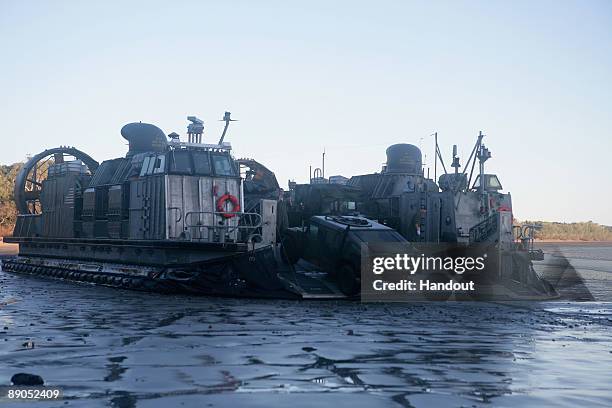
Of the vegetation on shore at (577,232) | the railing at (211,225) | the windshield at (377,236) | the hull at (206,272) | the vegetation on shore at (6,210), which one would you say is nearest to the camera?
the hull at (206,272)

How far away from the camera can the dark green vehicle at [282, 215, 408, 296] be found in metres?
18.0

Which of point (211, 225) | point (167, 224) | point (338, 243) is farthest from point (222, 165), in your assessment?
point (338, 243)

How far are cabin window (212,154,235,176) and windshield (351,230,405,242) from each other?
4.75 meters

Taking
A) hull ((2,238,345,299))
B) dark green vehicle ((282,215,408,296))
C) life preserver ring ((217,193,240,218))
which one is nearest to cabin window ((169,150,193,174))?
life preserver ring ((217,193,240,218))

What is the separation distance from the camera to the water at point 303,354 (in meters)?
7.00

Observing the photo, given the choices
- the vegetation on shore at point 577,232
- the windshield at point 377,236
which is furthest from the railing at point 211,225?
the vegetation on shore at point 577,232

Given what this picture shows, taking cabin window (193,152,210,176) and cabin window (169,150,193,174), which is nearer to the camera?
cabin window (169,150,193,174)

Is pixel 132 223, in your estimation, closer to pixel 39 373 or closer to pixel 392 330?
pixel 392 330

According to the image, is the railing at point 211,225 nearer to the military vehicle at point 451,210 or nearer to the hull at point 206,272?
the hull at point 206,272

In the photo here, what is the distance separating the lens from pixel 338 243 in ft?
61.0

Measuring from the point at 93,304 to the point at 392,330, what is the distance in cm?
744

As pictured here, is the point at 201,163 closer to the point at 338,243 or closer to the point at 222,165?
the point at 222,165

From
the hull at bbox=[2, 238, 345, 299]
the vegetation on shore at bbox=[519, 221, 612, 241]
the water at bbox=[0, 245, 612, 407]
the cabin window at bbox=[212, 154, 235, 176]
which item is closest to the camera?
the water at bbox=[0, 245, 612, 407]

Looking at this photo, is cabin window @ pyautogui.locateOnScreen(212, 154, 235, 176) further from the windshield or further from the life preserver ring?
the windshield
